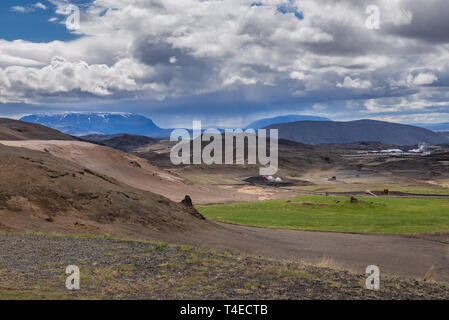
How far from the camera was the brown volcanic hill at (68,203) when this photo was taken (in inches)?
1020

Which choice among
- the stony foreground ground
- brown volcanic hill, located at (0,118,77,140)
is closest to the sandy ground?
the stony foreground ground

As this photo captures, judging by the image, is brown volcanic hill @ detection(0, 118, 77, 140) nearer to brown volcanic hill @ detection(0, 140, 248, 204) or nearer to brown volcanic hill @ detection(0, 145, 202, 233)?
brown volcanic hill @ detection(0, 140, 248, 204)

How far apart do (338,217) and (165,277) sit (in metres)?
32.9

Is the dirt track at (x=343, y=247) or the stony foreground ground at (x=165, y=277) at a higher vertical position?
the stony foreground ground at (x=165, y=277)

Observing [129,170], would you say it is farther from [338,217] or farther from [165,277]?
[165,277]

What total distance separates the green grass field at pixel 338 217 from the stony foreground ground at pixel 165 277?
21075mm

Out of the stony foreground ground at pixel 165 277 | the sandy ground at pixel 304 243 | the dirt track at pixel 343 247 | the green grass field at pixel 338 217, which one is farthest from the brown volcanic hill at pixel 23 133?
the stony foreground ground at pixel 165 277

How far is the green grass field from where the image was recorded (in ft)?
123

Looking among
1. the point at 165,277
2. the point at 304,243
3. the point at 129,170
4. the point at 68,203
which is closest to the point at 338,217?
the point at 304,243

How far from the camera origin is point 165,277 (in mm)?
14586

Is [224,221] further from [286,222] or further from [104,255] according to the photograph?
[104,255]

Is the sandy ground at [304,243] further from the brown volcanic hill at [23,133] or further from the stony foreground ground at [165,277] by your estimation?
the brown volcanic hill at [23,133]

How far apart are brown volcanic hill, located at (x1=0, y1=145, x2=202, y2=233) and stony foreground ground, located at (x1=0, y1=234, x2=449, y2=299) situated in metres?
6.43
